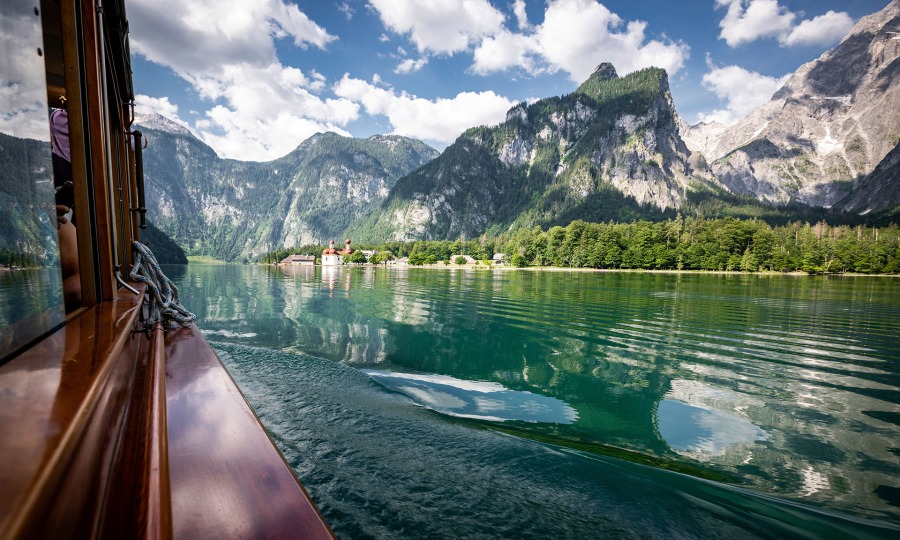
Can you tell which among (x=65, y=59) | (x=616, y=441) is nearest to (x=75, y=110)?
(x=65, y=59)

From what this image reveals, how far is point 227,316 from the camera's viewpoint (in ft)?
48.5

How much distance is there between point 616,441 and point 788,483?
6.06 ft

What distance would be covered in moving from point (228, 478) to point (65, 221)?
337 cm

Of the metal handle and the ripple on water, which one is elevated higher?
the metal handle

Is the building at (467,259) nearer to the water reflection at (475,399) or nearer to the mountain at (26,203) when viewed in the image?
the water reflection at (475,399)

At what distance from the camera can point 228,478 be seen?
150cm

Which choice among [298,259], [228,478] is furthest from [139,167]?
[298,259]

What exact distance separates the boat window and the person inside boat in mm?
447

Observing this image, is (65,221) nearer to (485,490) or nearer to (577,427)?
(485,490)

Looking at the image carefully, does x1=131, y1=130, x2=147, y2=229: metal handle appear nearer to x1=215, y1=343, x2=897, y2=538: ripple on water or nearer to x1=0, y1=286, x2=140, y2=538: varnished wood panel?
x1=215, y1=343, x2=897, y2=538: ripple on water

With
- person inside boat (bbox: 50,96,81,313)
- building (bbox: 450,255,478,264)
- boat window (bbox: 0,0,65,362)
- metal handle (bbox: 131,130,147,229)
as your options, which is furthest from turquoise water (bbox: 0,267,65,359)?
building (bbox: 450,255,478,264)

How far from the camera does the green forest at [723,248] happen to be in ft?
281

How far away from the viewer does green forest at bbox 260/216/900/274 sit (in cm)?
8569

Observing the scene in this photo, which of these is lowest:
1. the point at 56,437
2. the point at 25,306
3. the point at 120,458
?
the point at 120,458
